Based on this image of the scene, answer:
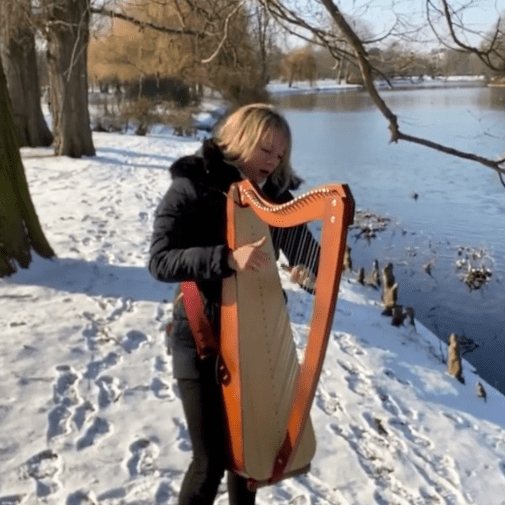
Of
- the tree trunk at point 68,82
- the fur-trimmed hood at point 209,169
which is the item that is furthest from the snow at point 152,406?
the tree trunk at point 68,82

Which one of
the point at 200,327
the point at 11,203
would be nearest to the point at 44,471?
→ the point at 200,327

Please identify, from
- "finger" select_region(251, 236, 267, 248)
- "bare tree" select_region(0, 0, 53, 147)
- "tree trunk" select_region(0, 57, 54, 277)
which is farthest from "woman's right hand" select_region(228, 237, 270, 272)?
"bare tree" select_region(0, 0, 53, 147)

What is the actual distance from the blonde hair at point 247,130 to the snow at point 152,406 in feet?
4.63

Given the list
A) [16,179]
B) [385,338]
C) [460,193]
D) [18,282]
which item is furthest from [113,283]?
[460,193]

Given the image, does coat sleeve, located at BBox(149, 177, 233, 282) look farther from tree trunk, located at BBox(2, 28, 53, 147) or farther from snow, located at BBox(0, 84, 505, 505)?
tree trunk, located at BBox(2, 28, 53, 147)

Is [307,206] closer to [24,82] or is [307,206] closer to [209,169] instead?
[209,169]

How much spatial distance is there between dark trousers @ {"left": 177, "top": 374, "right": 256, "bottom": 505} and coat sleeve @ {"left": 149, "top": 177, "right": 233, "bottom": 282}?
1.03 feet

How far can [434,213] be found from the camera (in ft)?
33.9

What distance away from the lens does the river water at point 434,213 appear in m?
6.68

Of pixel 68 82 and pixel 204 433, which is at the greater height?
pixel 68 82

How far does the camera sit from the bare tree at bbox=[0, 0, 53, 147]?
1146cm

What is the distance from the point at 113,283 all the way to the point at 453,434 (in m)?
2.63

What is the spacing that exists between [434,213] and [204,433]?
9017mm

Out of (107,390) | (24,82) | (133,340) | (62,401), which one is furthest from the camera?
(24,82)
